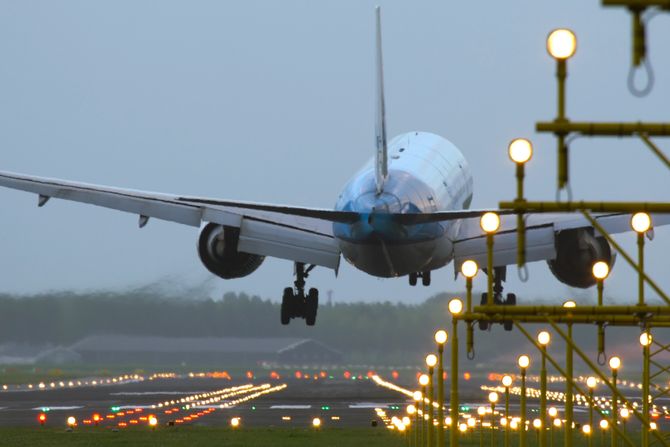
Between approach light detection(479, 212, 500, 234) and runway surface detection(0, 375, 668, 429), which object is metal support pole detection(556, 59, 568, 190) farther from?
runway surface detection(0, 375, 668, 429)

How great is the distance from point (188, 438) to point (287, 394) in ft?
102

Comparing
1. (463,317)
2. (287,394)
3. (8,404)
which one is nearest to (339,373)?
(287,394)

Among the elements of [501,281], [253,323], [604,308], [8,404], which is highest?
[253,323]

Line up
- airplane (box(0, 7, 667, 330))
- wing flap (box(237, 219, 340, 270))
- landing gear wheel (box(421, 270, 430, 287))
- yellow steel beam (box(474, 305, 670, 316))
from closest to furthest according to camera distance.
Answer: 1. yellow steel beam (box(474, 305, 670, 316))
2. airplane (box(0, 7, 667, 330))
3. wing flap (box(237, 219, 340, 270))
4. landing gear wheel (box(421, 270, 430, 287))

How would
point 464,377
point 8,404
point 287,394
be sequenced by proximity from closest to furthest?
1. point 8,404
2. point 287,394
3. point 464,377

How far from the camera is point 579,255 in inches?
1930

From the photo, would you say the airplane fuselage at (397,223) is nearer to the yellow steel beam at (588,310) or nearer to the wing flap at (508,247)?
the wing flap at (508,247)

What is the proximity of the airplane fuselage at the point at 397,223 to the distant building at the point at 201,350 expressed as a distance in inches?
2126

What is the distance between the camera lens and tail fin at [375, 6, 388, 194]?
43.8 m

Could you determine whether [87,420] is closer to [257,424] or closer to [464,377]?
[257,424]

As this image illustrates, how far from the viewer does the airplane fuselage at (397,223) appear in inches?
1700

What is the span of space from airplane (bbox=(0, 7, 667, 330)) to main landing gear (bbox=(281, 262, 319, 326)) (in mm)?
34

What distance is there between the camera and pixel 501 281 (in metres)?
52.7

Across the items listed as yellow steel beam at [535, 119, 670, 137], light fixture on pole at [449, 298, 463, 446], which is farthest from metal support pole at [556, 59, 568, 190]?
light fixture on pole at [449, 298, 463, 446]
